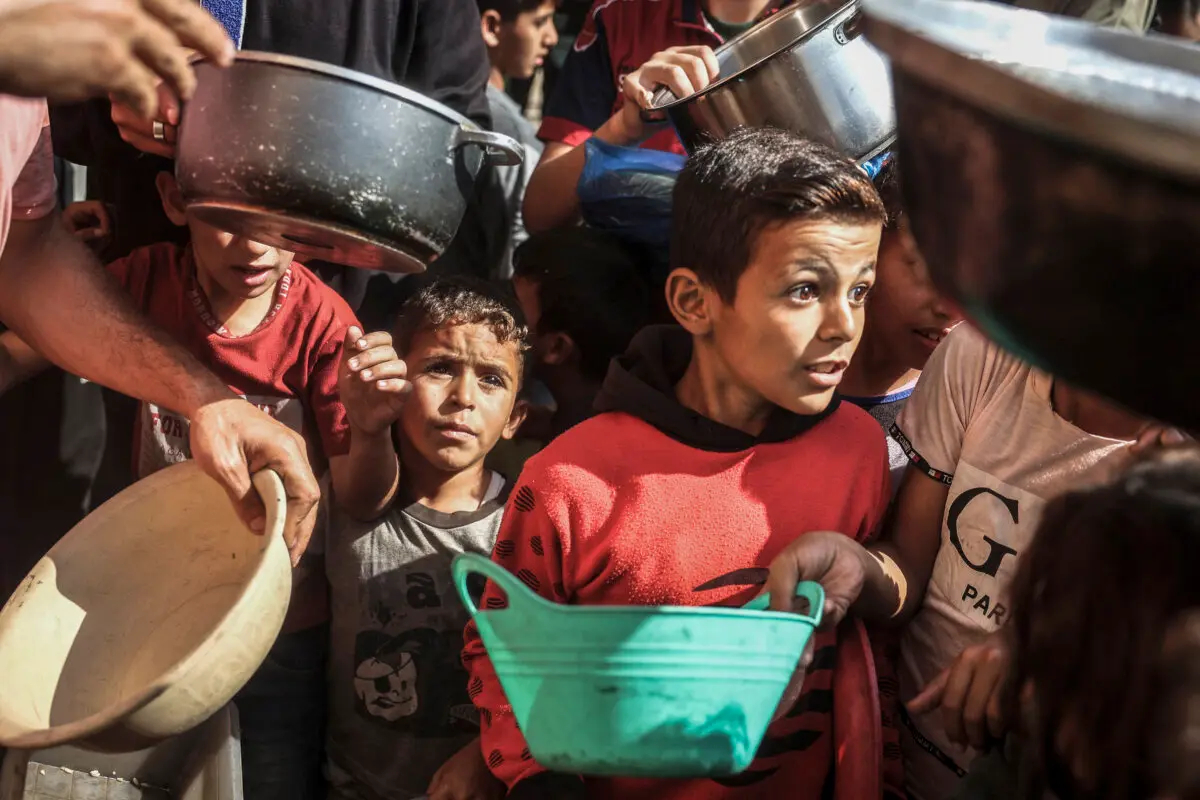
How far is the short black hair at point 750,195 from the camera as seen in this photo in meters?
1.97

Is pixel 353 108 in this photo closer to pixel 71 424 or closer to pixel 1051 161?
pixel 1051 161

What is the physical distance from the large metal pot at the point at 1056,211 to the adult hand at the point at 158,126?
1.32 metres

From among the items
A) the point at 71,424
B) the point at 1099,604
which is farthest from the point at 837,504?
the point at 71,424

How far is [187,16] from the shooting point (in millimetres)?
1384

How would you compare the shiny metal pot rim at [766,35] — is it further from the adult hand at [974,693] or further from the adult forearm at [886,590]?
the adult hand at [974,693]

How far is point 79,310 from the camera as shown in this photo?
222cm

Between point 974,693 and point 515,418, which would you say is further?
point 515,418

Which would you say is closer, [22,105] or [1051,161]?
[1051,161]

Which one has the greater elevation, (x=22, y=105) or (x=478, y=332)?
(x=22, y=105)

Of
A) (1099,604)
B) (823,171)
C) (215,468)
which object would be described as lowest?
(215,468)

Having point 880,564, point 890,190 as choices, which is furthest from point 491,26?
point 880,564

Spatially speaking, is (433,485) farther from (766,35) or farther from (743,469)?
(766,35)

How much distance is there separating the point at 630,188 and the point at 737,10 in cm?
59

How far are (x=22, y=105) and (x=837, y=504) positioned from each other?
57.1 inches
